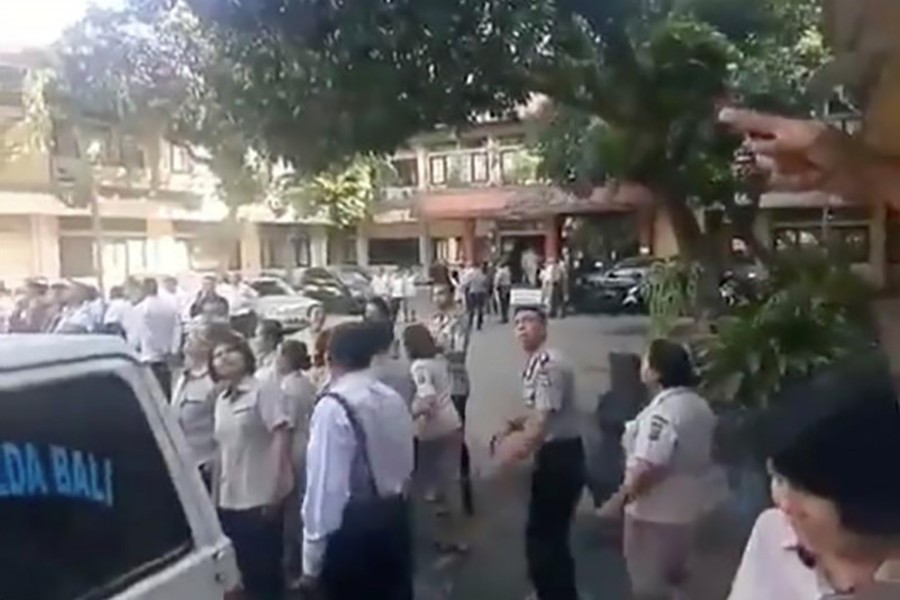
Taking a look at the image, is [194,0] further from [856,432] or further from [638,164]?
[856,432]

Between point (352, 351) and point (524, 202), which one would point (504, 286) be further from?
point (352, 351)

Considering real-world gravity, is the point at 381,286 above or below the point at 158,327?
above

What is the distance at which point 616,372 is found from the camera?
170 inches

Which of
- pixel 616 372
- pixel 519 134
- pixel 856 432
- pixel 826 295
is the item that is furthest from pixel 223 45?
pixel 856 432

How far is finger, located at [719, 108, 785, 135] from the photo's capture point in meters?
1.15

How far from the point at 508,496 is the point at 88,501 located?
9.76ft

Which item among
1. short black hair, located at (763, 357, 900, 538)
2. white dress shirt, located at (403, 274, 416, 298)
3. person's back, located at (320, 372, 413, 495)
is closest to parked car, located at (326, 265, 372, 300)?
white dress shirt, located at (403, 274, 416, 298)

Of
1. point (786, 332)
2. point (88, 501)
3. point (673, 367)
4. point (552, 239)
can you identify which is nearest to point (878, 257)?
point (673, 367)

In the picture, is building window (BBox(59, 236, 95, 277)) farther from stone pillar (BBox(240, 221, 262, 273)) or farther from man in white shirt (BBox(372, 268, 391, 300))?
man in white shirt (BBox(372, 268, 391, 300))

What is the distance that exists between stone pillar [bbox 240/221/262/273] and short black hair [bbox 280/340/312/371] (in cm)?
40

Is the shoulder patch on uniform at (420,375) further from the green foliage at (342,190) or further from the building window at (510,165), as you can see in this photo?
the building window at (510,165)

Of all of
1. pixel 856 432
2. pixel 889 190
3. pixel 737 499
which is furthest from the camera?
pixel 737 499

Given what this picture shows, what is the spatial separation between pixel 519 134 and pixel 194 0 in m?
1.28

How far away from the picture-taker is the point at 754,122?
3.88 ft
